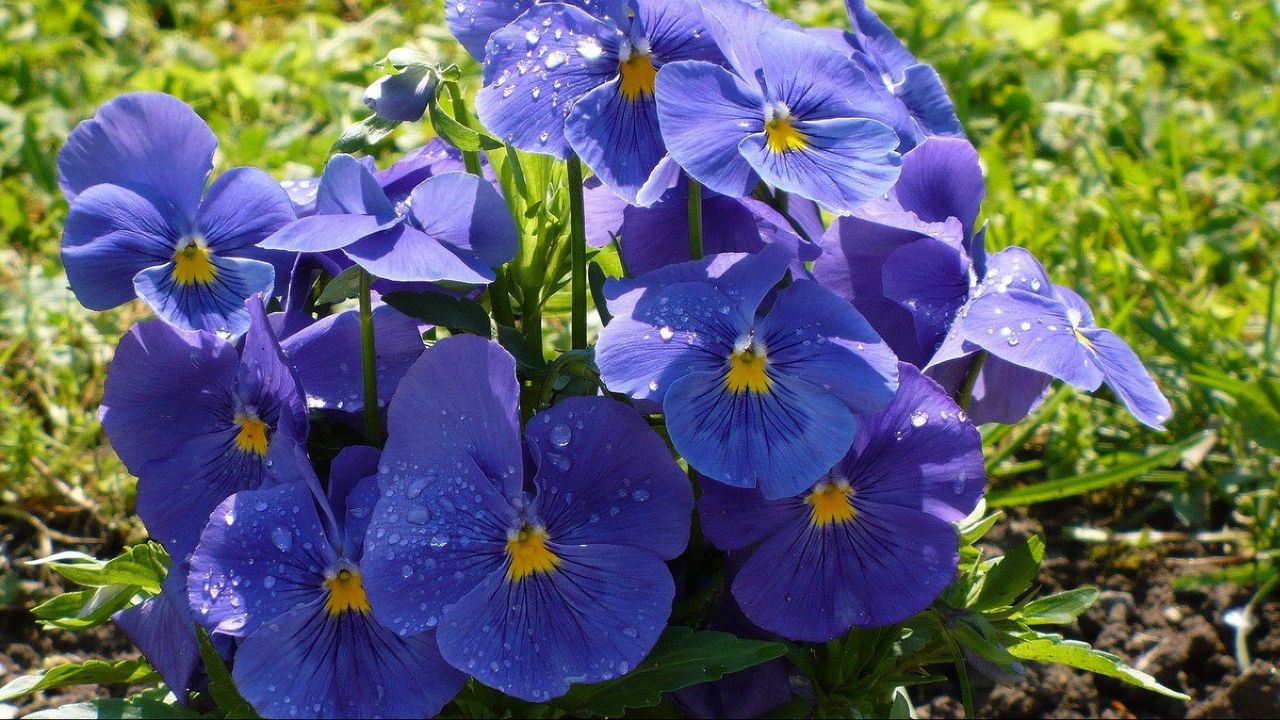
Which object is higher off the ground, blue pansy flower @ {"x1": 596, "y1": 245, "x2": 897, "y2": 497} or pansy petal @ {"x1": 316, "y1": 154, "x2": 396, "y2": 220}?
pansy petal @ {"x1": 316, "y1": 154, "x2": 396, "y2": 220}

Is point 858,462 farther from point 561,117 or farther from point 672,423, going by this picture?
point 561,117

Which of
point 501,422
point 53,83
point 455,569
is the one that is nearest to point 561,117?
point 501,422

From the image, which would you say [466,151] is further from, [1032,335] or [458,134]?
[1032,335]

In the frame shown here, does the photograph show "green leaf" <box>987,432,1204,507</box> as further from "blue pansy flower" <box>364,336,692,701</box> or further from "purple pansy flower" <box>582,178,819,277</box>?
"blue pansy flower" <box>364,336,692,701</box>

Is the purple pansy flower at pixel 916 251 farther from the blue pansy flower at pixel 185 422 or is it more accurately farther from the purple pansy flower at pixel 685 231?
the blue pansy flower at pixel 185 422

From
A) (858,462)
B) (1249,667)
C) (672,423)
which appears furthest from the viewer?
(1249,667)

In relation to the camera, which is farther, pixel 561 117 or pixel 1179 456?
pixel 1179 456

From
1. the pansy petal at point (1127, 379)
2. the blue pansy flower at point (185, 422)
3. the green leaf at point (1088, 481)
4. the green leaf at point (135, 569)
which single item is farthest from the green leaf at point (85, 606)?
the green leaf at point (1088, 481)

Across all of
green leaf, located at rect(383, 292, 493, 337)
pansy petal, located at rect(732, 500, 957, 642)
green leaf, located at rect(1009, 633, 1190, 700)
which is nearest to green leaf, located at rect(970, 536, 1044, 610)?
green leaf, located at rect(1009, 633, 1190, 700)
